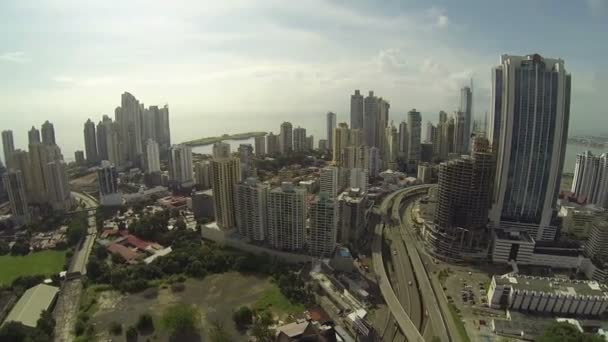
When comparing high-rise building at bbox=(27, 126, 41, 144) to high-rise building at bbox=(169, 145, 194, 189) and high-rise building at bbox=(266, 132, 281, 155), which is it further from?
high-rise building at bbox=(266, 132, 281, 155)

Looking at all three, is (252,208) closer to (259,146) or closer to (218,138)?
(259,146)

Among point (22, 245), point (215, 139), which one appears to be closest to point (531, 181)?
point (22, 245)

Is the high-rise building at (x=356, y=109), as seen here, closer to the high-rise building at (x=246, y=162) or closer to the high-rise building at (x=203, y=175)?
the high-rise building at (x=246, y=162)

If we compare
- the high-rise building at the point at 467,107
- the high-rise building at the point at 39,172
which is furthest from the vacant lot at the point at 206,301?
the high-rise building at the point at 467,107

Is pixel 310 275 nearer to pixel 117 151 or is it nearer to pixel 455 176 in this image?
pixel 455 176

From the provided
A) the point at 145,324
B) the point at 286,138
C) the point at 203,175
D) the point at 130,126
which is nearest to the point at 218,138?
the point at 130,126

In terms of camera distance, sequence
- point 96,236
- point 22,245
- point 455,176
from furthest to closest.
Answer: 1. point 96,236
2. point 22,245
3. point 455,176
